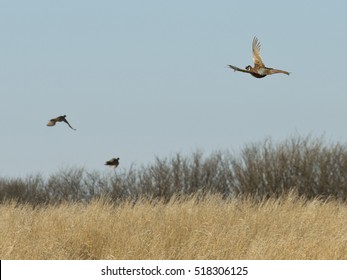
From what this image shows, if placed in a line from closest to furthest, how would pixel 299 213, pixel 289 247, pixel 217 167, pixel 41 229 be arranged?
pixel 289 247 → pixel 41 229 → pixel 299 213 → pixel 217 167

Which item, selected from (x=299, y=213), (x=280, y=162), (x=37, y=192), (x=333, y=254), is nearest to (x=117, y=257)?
(x=333, y=254)

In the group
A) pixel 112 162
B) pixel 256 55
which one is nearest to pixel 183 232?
pixel 256 55

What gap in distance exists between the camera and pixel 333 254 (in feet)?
28.5

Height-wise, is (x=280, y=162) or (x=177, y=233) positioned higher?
(x=280, y=162)

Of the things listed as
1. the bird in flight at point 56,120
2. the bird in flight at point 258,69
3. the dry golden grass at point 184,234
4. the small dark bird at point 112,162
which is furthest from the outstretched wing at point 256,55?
the small dark bird at point 112,162

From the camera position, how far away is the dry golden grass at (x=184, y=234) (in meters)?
9.13

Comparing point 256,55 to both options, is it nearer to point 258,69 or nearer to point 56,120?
point 258,69

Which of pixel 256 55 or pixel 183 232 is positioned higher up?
pixel 256 55

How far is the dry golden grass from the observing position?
360 inches

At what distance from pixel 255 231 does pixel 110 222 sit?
2.36m

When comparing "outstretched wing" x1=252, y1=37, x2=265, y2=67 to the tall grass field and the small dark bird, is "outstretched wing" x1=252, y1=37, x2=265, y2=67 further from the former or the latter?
the small dark bird

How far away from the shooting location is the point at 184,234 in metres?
11.0

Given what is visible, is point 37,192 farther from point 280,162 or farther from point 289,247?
point 289,247
